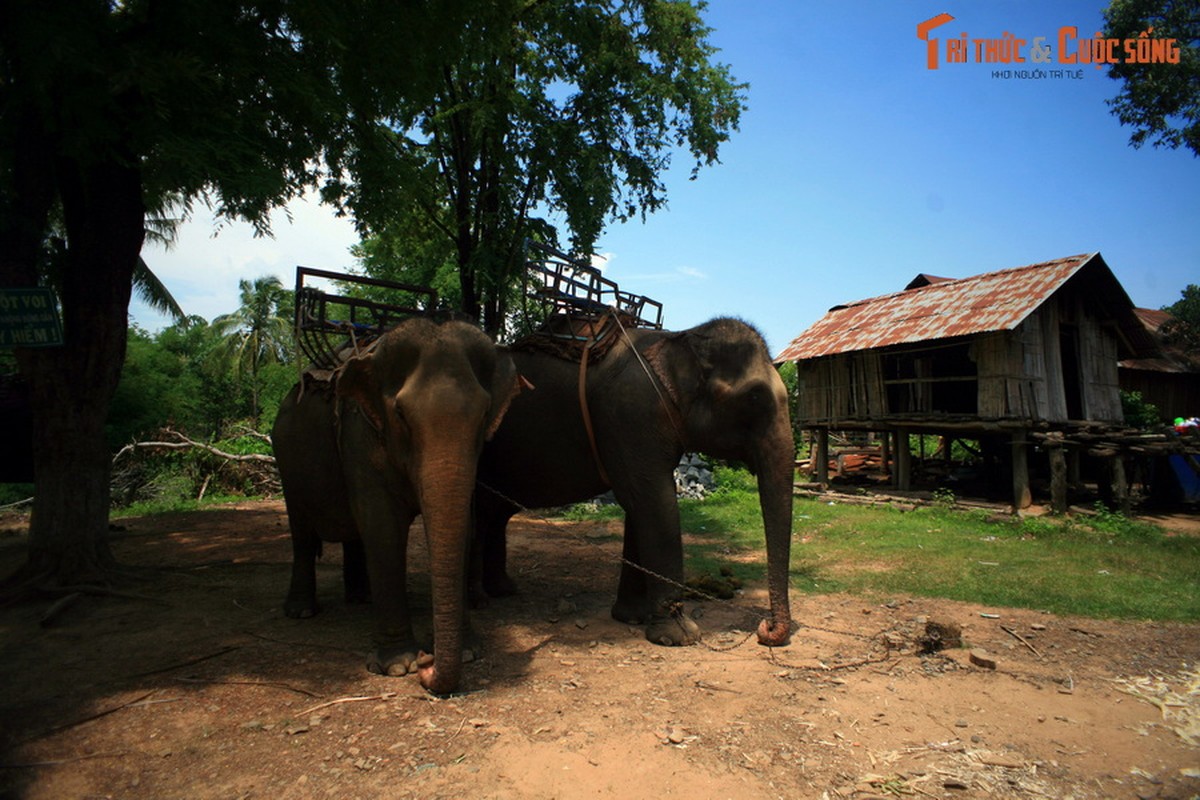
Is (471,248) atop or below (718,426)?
atop

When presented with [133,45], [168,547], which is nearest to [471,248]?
[168,547]

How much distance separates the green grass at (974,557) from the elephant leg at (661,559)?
9.38 feet

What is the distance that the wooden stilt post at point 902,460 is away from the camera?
19719mm

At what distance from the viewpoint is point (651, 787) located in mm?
3549

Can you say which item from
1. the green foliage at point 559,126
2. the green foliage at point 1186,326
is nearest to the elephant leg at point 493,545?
the green foliage at point 559,126

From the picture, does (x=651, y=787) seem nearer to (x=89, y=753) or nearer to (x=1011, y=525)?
(x=89, y=753)

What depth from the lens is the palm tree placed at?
3972 centimetres

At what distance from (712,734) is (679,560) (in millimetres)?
1872

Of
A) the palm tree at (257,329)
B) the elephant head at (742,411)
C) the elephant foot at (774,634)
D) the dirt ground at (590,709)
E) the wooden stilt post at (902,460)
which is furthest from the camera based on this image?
the palm tree at (257,329)

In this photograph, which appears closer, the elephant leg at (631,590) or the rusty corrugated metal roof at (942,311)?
the elephant leg at (631,590)

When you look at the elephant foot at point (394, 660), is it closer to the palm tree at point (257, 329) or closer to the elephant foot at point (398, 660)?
the elephant foot at point (398, 660)

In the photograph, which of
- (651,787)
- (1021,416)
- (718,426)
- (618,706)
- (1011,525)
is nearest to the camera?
(651,787)

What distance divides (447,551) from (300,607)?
9.27 feet

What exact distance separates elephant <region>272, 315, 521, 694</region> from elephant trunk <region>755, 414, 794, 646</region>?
225 centimetres
